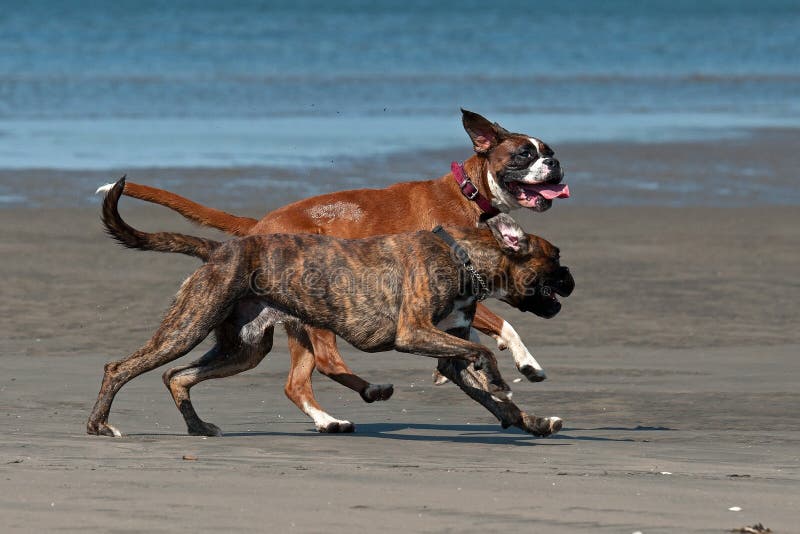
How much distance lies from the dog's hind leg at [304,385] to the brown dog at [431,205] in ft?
0.41

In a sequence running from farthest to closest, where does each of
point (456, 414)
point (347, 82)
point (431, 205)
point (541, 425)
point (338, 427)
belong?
1. point (347, 82)
2. point (431, 205)
3. point (456, 414)
4. point (338, 427)
5. point (541, 425)

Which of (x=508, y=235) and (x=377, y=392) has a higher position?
(x=508, y=235)

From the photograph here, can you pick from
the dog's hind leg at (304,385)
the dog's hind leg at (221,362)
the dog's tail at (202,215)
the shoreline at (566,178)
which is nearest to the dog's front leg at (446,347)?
the dog's hind leg at (304,385)

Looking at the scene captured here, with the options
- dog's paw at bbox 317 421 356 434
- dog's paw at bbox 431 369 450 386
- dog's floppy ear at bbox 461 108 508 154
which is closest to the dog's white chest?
dog's paw at bbox 317 421 356 434

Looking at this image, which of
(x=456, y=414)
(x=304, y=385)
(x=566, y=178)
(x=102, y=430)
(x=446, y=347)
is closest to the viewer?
(x=102, y=430)

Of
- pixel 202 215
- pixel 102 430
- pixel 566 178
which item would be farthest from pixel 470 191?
pixel 566 178

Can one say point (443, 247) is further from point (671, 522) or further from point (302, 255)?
point (671, 522)

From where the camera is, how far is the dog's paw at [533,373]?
854cm

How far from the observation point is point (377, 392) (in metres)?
8.35

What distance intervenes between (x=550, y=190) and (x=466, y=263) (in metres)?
1.67

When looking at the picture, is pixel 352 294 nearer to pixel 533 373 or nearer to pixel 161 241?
pixel 161 241

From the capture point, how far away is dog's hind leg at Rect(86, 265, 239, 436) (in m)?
7.52

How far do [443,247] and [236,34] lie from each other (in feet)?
160

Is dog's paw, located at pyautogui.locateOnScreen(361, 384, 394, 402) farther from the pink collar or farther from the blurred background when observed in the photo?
the blurred background
